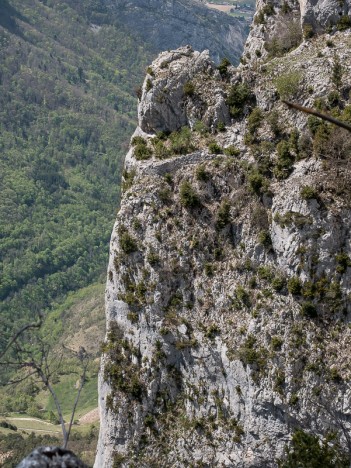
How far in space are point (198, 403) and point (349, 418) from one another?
1000cm

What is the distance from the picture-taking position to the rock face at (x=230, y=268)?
1540 inches

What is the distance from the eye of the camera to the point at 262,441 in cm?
4034

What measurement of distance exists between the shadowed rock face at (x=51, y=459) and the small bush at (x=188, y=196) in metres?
28.3

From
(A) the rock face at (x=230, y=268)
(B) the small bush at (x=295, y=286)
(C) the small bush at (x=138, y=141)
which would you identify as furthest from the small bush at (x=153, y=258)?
(B) the small bush at (x=295, y=286)

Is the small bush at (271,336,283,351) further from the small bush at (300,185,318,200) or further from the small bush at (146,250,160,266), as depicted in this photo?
the small bush at (146,250,160,266)

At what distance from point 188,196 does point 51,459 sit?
28.7 metres

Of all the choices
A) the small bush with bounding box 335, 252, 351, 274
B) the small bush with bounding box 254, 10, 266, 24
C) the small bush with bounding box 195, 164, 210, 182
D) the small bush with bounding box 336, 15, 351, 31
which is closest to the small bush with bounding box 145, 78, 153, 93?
the small bush with bounding box 195, 164, 210, 182

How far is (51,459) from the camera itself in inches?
651

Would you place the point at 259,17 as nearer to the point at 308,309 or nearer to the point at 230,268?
the point at 230,268

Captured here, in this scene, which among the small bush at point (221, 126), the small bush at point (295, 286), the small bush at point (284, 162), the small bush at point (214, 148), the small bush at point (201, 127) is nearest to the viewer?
the small bush at point (295, 286)

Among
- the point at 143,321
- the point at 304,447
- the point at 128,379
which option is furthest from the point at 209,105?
the point at 304,447

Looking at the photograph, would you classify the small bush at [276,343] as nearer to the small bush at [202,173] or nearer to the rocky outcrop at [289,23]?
the small bush at [202,173]

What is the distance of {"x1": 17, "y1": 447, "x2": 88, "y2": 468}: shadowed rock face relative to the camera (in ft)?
53.7

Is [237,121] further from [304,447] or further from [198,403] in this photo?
[304,447]
